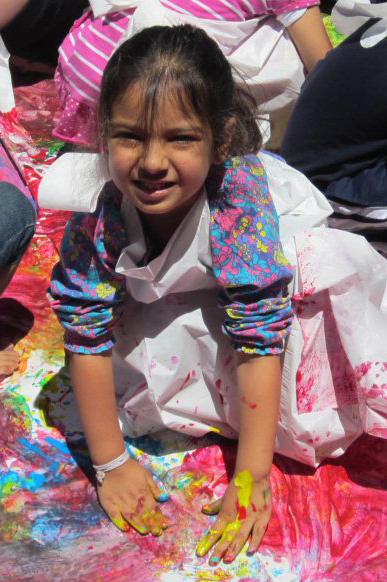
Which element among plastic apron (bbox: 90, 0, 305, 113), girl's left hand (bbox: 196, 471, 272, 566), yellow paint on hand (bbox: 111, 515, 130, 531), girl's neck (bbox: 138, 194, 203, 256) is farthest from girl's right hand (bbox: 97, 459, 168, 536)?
plastic apron (bbox: 90, 0, 305, 113)

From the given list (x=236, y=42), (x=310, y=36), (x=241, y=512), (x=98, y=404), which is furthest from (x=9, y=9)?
(x=241, y=512)

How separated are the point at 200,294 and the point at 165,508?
0.44 m

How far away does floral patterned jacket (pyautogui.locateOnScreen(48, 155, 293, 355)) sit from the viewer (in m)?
1.42

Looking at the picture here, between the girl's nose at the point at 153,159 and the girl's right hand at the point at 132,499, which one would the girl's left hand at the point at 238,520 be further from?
the girl's nose at the point at 153,159

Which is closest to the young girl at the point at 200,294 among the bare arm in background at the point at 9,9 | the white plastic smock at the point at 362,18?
the white plastic smock at the point at 362,18

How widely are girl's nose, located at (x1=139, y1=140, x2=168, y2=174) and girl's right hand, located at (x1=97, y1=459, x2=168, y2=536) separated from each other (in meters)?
0.63

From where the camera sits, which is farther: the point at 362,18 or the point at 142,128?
the point at 362,18

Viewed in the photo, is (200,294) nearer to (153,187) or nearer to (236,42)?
(153,187)

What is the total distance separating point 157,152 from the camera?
4.23 ft

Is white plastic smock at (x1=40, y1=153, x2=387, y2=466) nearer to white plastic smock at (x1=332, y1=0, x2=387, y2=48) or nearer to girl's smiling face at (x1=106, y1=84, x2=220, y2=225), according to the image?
girl's smiling face at (x1=106, y1=84, x2=220, y2=225)

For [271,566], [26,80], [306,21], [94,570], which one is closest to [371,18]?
[306,21]

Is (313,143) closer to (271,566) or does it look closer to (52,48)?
(271,566)

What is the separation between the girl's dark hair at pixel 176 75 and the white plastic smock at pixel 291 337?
0.19 metres

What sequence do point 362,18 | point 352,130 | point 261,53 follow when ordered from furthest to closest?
point 261,53 < point 362,18 < point 352,130
